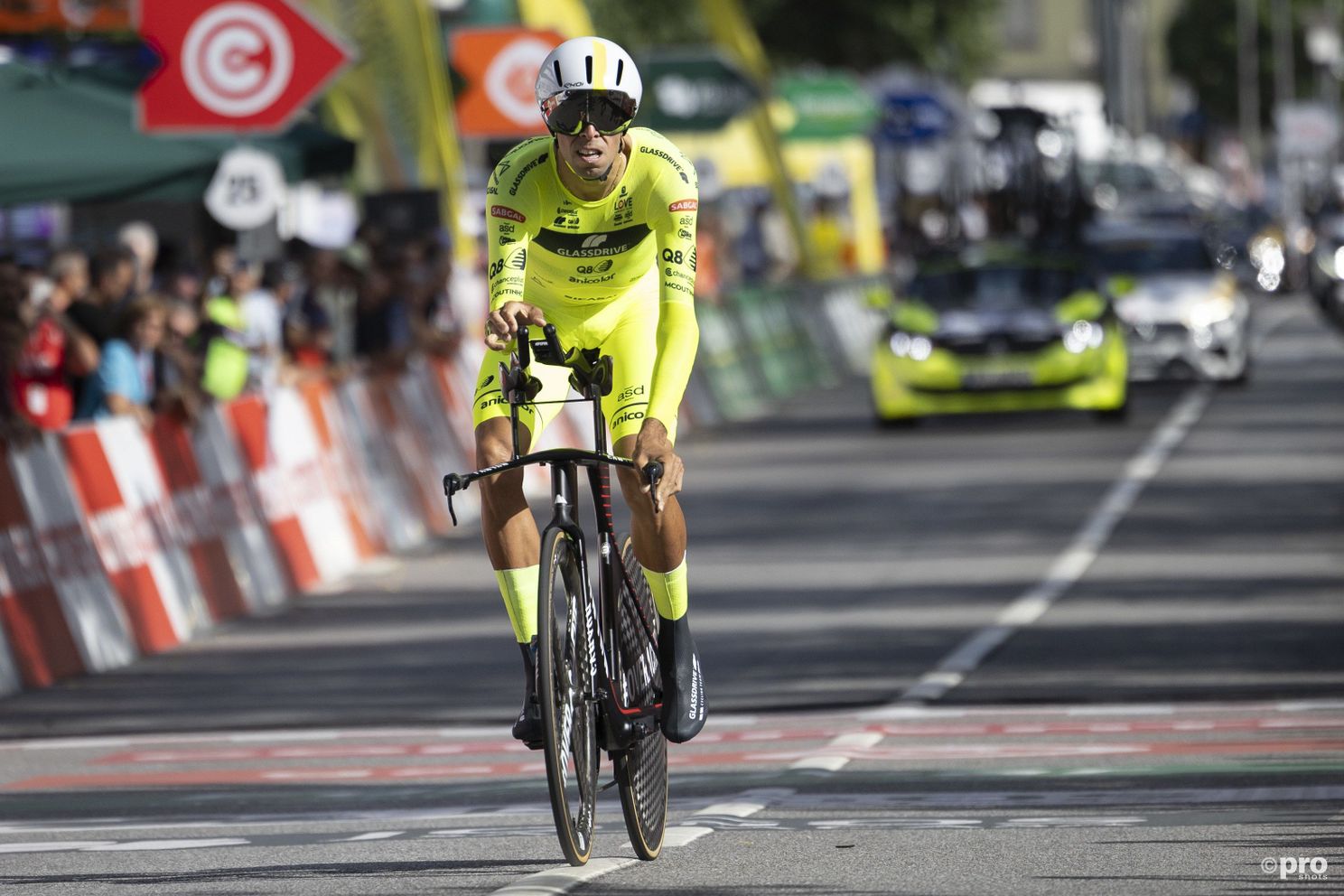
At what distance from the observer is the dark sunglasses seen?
26.1 ft

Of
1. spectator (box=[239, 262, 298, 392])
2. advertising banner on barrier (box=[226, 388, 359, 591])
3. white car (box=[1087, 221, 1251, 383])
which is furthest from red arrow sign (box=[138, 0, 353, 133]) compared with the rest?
white car (box=[1087, 221, 1251, 383])

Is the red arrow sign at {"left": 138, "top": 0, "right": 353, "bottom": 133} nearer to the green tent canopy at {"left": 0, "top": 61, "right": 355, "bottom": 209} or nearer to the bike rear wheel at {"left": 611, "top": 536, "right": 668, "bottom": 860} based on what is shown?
the green tent canopy at {"left": 0, "top": 61, "right": 355, "bottom": 209}

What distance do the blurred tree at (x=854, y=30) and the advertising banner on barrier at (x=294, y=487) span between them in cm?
5421

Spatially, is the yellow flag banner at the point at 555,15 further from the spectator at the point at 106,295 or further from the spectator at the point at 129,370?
the spectator at the point at 129,370

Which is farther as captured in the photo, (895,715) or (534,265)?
(895,715)

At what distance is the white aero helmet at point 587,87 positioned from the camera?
7922 millimetres

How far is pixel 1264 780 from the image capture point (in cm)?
958

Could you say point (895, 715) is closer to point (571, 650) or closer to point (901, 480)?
point (571, 650)

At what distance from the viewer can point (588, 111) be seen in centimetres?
800

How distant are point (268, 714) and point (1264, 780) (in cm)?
474

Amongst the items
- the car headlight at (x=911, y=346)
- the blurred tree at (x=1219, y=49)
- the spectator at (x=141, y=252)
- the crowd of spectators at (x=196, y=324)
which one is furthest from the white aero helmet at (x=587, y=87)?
the blurred tree at (x=1219, y=49)

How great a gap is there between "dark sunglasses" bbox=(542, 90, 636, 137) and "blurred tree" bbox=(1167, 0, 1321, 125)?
113464mm

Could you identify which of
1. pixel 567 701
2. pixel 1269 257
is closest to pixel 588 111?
pixel 567 701

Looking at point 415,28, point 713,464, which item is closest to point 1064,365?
point 713,464
